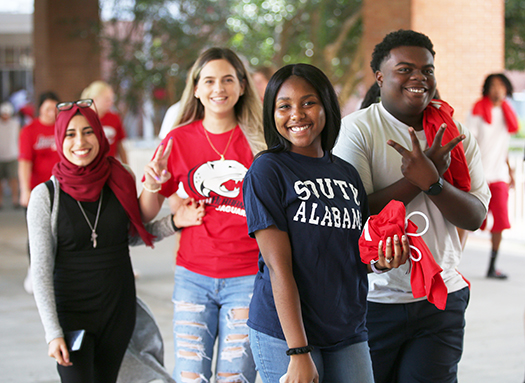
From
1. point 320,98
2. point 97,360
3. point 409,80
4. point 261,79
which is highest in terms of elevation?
point 261,79

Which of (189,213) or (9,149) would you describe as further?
(9,149)

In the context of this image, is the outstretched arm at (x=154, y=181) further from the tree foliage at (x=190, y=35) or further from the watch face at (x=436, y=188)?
the tree foliage at (x=190, y=35)

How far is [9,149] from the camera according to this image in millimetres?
13344

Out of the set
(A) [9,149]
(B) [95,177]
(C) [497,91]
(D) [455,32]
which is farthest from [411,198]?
(A) [9,149]

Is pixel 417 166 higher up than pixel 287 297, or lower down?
higher up

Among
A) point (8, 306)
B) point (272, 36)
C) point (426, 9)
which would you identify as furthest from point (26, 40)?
point (8, 306)

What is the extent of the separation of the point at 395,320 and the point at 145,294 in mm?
4365

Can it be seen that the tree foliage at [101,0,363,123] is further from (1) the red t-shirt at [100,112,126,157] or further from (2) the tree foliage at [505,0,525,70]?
(1) the red t-shirt at [100,112,126,157]

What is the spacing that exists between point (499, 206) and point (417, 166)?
4977 millimetres

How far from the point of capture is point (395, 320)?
2445 millimetres

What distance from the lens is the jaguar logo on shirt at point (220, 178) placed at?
2.98 meters

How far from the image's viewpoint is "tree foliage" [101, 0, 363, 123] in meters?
15.1

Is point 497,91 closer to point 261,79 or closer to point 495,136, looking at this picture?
point 495,136

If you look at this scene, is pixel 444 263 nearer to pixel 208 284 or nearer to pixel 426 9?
pixel 208 284
